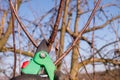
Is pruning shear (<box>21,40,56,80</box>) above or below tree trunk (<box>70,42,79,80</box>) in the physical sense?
above

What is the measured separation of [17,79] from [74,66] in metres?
2.08

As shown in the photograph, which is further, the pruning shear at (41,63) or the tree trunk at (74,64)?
the tree trunk at (74,64)

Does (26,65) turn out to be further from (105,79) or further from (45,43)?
(105,79)

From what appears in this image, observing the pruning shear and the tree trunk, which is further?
the tree trunk

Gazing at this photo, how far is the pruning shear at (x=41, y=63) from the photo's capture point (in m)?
0.49

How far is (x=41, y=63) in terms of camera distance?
518 mm

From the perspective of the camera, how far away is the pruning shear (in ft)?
1.59

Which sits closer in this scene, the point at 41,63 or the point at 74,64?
the point at 41,63

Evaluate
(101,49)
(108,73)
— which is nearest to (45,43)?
(101,49)

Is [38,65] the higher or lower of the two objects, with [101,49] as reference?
higher

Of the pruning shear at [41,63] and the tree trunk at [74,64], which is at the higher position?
the pruning shear at [41,63]

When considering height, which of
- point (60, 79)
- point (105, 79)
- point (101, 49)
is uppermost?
point (60, 79)

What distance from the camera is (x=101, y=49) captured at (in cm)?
335

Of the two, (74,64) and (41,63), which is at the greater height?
(41,63)
